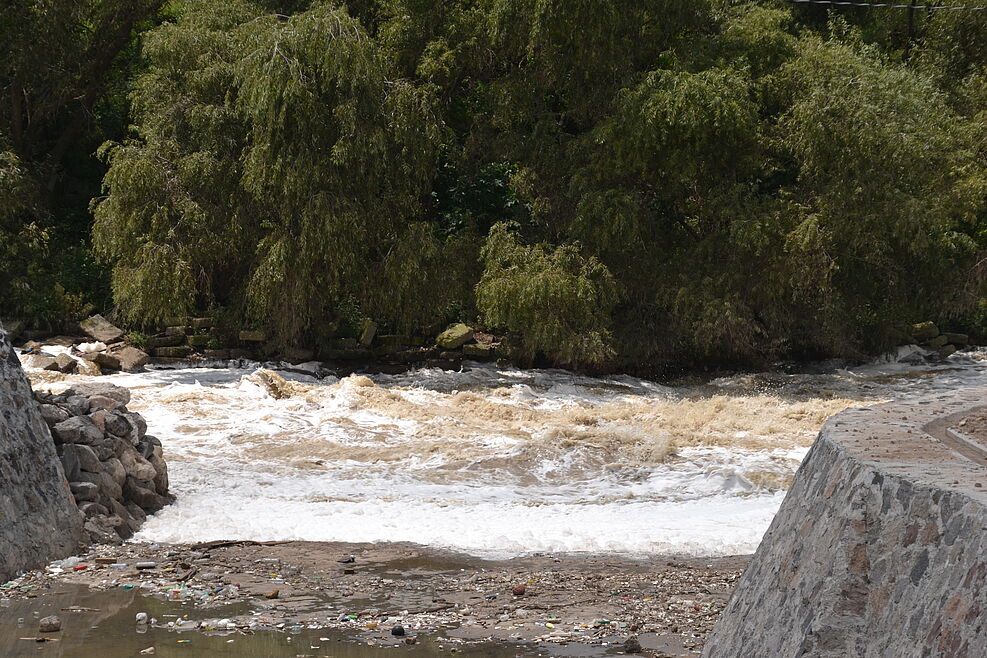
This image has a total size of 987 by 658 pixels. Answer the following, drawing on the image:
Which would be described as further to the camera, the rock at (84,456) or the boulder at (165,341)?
the boulder at (165,341)

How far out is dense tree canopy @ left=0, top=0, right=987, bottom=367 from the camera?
1709cm

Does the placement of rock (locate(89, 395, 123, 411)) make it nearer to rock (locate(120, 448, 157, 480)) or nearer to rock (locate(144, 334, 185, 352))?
rock (locate(120, 448, 157, 480))

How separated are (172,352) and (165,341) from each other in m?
0.28

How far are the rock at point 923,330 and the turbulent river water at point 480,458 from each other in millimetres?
4302

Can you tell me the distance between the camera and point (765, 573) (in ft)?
13.8

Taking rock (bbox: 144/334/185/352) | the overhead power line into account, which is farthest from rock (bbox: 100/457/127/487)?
the overhead power line

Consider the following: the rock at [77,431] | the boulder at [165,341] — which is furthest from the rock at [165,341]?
the rock at [77,431]

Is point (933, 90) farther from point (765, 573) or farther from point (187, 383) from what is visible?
point (765, 573)

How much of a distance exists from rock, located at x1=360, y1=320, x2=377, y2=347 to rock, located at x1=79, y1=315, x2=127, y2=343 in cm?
410

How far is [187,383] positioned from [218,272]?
11.8 feet

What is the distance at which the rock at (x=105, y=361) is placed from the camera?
1712 cm

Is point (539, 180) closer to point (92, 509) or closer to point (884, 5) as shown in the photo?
point (884, 5)

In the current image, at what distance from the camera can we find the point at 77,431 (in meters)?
8.70

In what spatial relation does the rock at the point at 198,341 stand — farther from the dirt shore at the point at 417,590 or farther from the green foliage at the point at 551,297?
the dirt shore at the point at 417,590
